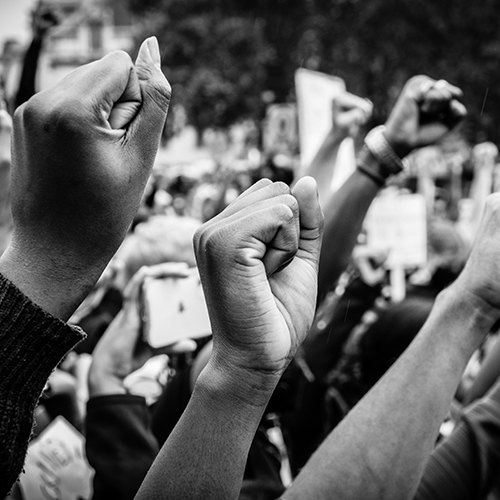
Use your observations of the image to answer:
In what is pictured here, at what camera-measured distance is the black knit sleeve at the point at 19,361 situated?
841 millimetres

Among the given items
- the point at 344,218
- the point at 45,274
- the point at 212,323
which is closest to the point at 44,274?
the point at 45,274

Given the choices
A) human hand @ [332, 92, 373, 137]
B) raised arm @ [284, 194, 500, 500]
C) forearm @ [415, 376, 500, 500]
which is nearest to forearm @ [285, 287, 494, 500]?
raised arm @ [284, 194, 500, 500]

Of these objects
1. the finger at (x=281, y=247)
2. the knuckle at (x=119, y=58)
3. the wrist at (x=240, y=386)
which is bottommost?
the wrist at (x=240, y=386)

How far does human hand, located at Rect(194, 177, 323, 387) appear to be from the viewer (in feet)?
2.78

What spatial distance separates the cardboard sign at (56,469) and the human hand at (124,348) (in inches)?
18.4

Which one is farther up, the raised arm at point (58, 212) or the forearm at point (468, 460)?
the raised arm at point (58, 212)

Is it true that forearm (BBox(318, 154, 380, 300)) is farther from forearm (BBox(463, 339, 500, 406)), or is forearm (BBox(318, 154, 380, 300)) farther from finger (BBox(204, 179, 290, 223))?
finger (BBox(204, 179, 290, 223))

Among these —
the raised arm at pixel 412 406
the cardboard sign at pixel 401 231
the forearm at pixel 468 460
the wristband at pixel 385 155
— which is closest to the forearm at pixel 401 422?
the raised arm at pixel 412 406

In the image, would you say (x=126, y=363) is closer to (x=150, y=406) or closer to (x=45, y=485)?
(x=150, y=406)

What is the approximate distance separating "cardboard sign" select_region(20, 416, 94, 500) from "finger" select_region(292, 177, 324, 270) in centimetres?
142

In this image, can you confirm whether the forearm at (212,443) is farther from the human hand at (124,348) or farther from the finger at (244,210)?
the human hand at (124,348)

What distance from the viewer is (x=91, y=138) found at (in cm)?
83

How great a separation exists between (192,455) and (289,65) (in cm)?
2095

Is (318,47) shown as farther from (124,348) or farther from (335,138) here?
(124,348)
